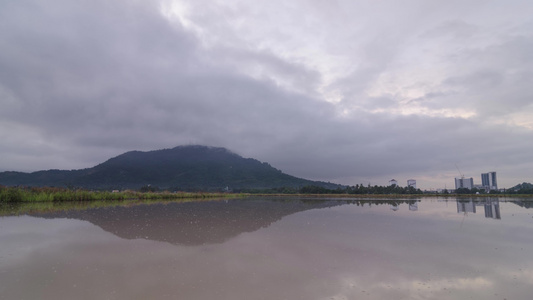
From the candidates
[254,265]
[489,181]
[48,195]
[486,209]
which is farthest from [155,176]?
[489,181]

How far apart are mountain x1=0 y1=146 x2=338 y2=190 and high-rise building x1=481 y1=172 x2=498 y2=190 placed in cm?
12196

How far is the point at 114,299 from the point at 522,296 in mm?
7701

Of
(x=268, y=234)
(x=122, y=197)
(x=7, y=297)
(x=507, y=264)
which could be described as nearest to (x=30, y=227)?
(x=7, y=297)

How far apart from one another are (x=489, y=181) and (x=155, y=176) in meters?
204

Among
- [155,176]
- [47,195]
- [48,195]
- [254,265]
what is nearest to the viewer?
[254,265]

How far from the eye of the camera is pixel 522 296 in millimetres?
5570

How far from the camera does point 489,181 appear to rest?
179500mm

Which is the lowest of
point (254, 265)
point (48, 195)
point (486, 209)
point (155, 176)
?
point (254, 265)

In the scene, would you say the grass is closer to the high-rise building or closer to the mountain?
the mountain

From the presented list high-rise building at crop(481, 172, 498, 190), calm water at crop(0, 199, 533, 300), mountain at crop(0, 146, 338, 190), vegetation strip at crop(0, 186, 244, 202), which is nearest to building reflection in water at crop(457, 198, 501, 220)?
calm water at crop(0, 199, 533, 300)

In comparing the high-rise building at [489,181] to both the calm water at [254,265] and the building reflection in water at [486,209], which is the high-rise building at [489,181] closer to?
the building reflection in water at [486,209]

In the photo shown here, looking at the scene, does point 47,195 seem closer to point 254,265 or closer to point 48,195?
point 48,195

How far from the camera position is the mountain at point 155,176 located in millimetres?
121581

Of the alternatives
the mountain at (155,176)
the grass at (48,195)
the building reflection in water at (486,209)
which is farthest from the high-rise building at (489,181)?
the grass at (48,195)
